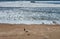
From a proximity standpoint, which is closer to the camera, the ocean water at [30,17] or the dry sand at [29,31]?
the dry sand at [29,31]

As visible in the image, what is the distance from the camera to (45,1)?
5285mm

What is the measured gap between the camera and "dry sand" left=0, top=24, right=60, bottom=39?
1.83 meters

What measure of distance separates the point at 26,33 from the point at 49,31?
328mm

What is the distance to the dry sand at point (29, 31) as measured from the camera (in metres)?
1.83

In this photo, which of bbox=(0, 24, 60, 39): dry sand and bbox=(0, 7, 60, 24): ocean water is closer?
bbox=(0, 24, 60, 39): dry sand

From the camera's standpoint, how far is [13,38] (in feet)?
5.85

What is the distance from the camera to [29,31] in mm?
1988

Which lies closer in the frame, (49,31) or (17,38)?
(17,38)

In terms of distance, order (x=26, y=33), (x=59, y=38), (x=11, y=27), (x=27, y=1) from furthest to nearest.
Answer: (x=27, y=1), (x=11, y=27), (x=26, y=33), (x=59, y=38)

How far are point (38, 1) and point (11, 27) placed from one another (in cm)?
331

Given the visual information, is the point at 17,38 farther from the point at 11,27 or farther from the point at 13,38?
the point at 11,27

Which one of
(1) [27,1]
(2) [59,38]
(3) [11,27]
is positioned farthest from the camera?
(1) [27,1]

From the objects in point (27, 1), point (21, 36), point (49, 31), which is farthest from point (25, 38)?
point (27, 1)

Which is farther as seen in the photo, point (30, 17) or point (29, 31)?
point (30, 17)
